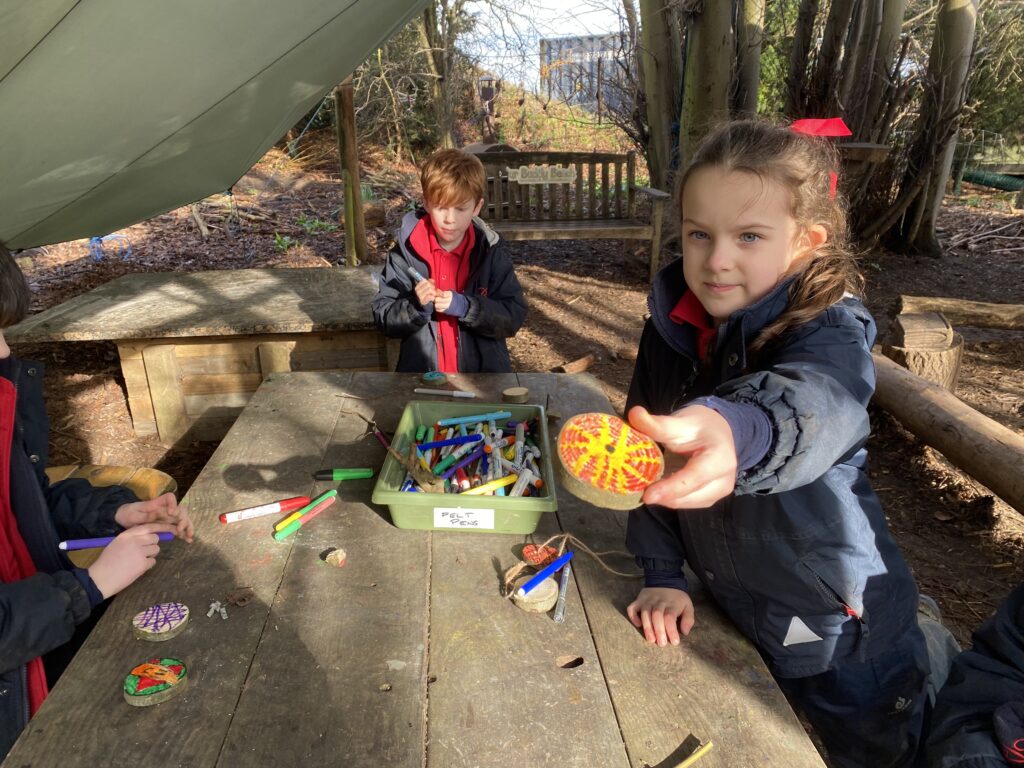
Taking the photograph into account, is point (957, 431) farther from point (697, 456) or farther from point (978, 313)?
point (697, 456)

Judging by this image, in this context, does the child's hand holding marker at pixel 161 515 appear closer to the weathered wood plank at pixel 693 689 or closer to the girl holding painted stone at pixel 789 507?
the weathered wood plank at pixel 693 689

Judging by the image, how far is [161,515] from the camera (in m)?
1.57

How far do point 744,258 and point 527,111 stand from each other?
46.1 feet

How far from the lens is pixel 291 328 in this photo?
3.54 m

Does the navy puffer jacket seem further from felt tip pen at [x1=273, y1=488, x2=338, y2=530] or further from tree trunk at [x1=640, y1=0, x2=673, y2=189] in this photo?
tree trunk at [x1=640, y1=0, x2=673, y2=189]

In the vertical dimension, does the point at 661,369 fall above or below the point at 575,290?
above

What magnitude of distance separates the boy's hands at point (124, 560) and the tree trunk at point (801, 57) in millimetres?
6850

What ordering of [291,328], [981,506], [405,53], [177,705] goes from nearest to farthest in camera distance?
[177,705]
[981,506]
[291,328]
[405,53]

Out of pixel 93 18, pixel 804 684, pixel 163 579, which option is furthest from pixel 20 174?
pixel 804 684

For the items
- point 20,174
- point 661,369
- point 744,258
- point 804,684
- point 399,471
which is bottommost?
point 804,684

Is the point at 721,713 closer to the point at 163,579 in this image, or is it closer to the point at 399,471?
the point at 399,471

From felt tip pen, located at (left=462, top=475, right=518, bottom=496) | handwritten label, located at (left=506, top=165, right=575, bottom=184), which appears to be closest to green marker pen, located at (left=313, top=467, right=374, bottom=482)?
felt tip pen, located at (left=462, top=475, right=518, bottom=496)

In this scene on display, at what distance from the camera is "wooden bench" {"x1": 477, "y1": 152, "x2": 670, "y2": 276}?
650 centimetres

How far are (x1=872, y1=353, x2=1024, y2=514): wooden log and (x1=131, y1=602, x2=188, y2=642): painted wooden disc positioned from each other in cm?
261
